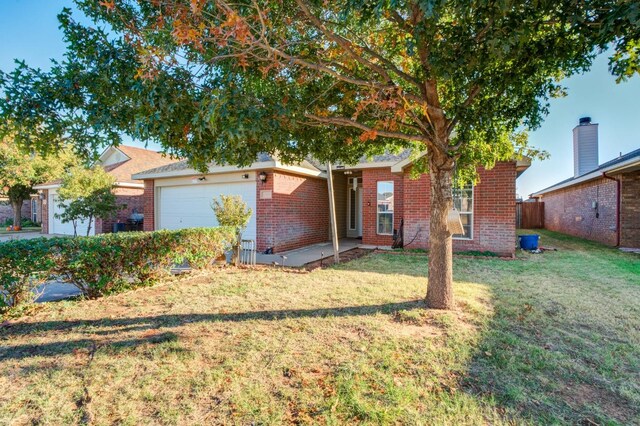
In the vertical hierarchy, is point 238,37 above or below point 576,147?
below

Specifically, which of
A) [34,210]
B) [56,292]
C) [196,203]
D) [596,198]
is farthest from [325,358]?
[34,210]

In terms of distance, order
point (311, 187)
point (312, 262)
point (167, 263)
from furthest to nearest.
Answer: point (311, 187) < point (312, 262) < point (167, 263)

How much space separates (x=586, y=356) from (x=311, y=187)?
394 inches

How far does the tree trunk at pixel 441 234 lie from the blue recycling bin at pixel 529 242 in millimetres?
8089

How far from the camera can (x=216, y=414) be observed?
2.46 m

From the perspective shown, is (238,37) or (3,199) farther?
(3,199)

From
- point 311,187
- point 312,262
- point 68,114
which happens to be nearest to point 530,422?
point 68,114

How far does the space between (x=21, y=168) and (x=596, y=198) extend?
29370 millimetres

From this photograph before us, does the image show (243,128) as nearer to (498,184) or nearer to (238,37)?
(238,37)

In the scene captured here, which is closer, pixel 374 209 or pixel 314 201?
pixel 374 209

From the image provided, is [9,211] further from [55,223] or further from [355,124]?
[355,124]

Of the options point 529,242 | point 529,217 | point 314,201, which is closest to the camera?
point 529,242

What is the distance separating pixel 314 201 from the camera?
12742 mm

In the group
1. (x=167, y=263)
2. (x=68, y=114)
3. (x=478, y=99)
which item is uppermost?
(x=478, y=99)
